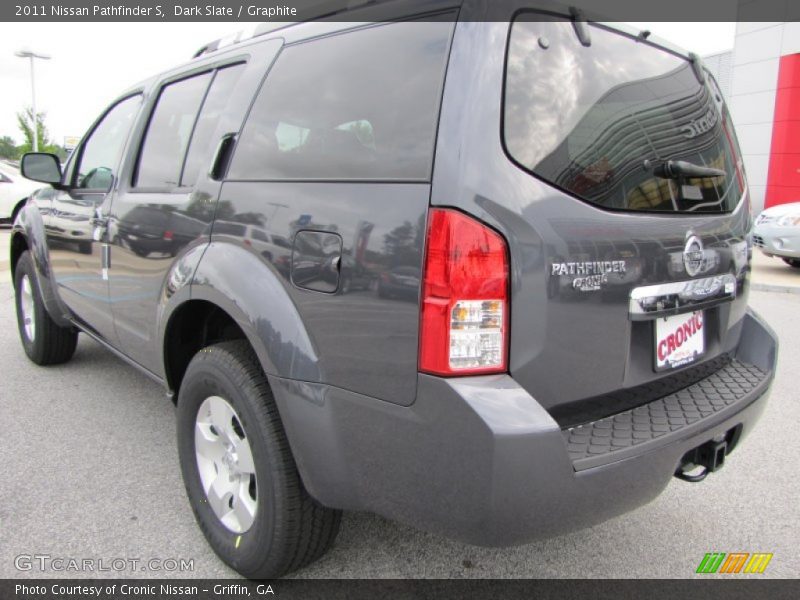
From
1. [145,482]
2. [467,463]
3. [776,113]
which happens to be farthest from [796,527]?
[776,113]

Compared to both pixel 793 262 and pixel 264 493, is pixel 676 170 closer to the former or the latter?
pixel 264 493

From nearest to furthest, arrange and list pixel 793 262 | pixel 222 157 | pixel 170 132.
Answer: pixel 222 157 → pixel 170 132 → pixel 793 262

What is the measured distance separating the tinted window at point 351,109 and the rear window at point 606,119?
22cm

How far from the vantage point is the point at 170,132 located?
275cm

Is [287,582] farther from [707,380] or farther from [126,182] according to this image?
[126,182]

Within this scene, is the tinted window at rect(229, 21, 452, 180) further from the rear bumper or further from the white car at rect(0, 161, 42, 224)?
the white car at rect(0, 161, 42, 224)

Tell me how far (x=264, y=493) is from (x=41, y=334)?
3.09m

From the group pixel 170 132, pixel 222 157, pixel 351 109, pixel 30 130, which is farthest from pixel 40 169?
pixel 30 130

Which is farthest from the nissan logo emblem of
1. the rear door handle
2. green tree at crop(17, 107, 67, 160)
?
green tree at crop(17, 107, 67, 160)

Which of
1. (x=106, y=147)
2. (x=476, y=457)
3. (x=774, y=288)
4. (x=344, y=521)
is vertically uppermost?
(x=106, y=147)

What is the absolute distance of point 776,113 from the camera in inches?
700

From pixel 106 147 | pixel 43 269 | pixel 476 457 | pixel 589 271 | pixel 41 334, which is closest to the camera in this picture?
pixel 476 457

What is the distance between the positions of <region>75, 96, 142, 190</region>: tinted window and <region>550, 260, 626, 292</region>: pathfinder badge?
2.45 metres

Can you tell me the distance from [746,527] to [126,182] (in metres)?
3.20
